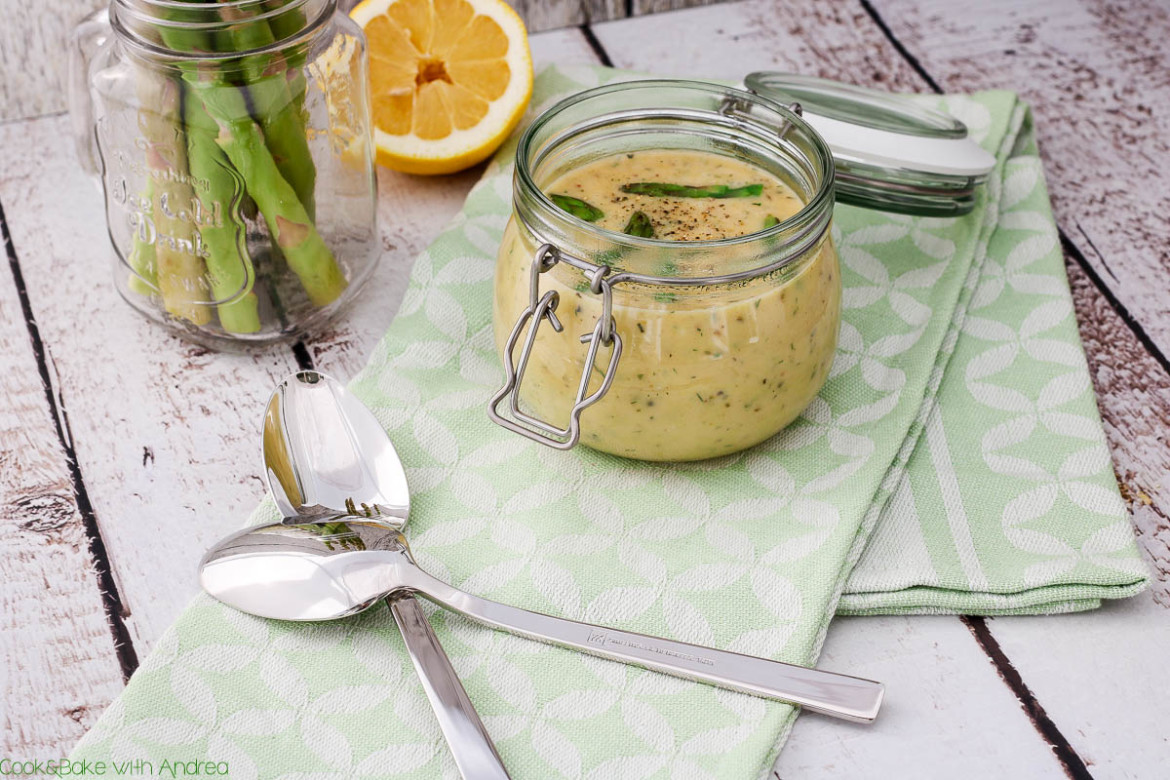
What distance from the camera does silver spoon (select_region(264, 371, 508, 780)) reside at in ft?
3.06

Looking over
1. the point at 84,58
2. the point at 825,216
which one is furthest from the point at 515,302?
the point at 84,58

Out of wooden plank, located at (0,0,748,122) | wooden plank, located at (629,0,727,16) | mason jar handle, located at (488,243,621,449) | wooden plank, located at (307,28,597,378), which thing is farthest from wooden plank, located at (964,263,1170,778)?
wooden plank, located at (0,0,748,122)

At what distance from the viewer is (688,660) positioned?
2.72ft

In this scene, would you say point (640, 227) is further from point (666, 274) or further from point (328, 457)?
point (328, 457)

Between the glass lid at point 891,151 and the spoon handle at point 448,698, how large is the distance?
0.63m

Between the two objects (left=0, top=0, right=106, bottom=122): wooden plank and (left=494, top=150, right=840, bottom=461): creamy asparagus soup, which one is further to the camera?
(left=0, top=0, right=106, bottom=122): wooden plank

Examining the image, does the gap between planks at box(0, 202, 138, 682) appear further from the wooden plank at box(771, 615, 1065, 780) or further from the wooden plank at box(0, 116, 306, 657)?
the wooden plank at box(771, 615, 1065, 780)

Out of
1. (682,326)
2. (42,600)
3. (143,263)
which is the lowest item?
(42,600)

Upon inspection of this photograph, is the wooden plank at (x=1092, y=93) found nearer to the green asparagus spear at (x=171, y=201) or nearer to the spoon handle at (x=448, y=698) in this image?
the spoon handle at (x=448, y=698)

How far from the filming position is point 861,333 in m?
1.14

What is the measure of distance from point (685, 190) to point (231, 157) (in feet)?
1.35

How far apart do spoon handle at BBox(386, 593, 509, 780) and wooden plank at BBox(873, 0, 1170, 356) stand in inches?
32.6

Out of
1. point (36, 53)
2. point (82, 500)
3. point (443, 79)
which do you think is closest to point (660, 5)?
point (443, 79)

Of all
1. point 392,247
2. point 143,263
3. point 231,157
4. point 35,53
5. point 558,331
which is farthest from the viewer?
point 35,53
